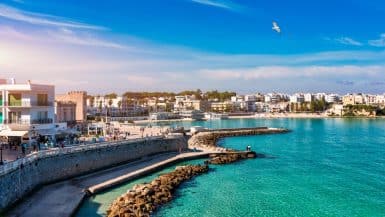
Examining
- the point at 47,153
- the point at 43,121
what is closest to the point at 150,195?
the point at 47,153

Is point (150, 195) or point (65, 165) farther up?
point (65, 165)

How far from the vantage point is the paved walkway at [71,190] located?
21938mm

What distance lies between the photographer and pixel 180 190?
29.6 metres

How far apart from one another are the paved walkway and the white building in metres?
5.24

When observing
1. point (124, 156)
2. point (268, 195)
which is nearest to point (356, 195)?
point (268, 195)

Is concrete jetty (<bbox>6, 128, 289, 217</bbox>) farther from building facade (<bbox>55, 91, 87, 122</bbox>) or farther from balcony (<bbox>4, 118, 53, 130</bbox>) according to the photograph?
building facade (<bbox>55, 91, 87, 122</bbox>)

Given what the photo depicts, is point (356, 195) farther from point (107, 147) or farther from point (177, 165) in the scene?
point (107, 147)

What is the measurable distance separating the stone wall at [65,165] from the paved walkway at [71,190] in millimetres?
568

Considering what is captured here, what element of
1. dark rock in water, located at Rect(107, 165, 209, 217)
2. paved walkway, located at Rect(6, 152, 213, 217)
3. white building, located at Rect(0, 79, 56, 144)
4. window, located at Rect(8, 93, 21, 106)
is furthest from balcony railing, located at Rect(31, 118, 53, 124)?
dark rock in water, located at Rect(107, 165, 209, 217)

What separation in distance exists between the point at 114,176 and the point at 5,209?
36.8 ft

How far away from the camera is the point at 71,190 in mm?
26547

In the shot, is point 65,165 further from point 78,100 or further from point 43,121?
point 78,100

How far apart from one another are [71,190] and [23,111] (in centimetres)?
888

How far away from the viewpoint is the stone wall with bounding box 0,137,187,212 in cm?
2205
